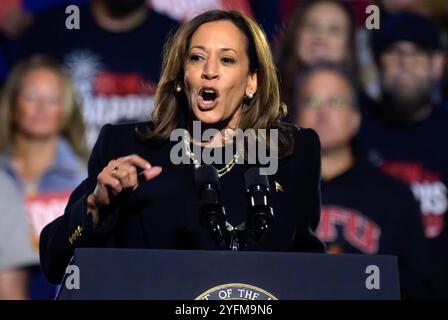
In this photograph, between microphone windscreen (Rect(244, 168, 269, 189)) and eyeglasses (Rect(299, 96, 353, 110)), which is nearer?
microphone windscreen (Rect(244, 168, 269, 189))

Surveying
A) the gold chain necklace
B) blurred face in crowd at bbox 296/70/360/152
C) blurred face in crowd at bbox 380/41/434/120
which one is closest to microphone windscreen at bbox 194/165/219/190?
the gold chain necklace

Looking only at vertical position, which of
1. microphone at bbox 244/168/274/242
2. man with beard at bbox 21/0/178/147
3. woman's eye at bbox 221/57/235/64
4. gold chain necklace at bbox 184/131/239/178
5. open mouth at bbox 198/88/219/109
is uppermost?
man with beard at bbox 21/0/178/147

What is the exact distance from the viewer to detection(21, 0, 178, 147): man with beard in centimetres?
512

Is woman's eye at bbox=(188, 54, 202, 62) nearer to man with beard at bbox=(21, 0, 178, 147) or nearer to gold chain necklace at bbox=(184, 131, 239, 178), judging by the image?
gold chain necklace at bbox=(184, 131, 239, 178)

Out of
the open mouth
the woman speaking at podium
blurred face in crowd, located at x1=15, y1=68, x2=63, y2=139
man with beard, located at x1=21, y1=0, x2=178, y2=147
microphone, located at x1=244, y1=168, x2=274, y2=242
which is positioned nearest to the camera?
→ microphone, located at x1=244, y1=168, x2=274, y2=242

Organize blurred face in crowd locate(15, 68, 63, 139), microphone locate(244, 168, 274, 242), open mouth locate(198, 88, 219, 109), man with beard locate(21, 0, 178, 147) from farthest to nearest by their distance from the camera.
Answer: blurred face in crowd locate(15, 68, 63, 139), man with beard locate(21, 0, 178, 147), open mouth locate(198, 88, 219, 109), microphone locate(244, 168, 274, 242)

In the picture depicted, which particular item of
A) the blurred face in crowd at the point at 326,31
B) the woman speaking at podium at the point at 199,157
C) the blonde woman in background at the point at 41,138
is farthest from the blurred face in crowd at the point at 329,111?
the woman speaking at podium at the point at 199,157

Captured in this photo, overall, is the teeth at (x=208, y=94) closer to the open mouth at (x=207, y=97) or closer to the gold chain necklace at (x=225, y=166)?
the open mouth at (x=207, y=97)

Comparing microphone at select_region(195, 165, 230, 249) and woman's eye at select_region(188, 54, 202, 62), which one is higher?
woman's eye at select_region(188, 54, 202, 62)

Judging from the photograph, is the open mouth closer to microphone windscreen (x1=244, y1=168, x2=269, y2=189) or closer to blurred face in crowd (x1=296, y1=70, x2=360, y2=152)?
microphone windscreen (x1=244, y1=168, x2=269, y2=189)

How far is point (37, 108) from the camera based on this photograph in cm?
527

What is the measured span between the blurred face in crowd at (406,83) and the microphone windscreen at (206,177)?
275 centimetres

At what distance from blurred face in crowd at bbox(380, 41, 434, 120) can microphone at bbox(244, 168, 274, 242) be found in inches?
108

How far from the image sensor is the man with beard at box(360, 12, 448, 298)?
5203mm
